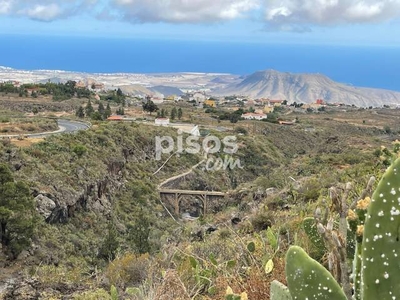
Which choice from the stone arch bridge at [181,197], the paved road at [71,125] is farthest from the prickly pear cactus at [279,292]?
the paved road at [71,125]

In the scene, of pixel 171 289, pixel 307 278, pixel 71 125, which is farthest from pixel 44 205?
pixel 71 125

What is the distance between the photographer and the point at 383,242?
4.57ft

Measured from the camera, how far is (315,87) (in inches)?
7741

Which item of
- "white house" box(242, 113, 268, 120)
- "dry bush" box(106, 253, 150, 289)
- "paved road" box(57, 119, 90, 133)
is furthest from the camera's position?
"white house" box(242, 113, 268, 120)

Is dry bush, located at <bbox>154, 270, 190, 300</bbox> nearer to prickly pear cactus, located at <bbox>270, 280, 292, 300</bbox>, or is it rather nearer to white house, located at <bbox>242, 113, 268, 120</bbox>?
prickly pear cactus, located at <bbox>270, 280, 292, 300</bbox>

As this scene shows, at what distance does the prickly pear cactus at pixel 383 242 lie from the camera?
1.36 metres

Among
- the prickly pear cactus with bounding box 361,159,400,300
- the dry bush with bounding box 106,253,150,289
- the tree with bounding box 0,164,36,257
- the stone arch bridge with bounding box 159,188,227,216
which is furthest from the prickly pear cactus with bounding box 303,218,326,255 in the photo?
the stone arch bridge with bounding box 159,188,227,216

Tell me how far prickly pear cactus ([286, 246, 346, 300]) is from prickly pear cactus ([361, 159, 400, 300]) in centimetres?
18

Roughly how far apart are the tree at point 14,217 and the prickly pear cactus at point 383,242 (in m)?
12.3

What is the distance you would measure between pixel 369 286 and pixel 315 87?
202 meters

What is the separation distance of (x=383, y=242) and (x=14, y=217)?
1283cm

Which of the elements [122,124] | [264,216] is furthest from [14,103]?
[264,216]

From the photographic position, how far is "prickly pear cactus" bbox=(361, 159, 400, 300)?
1.36 meters

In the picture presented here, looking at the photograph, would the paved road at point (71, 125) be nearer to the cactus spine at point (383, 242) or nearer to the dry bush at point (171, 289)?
the dry bush at point (171, 289)
